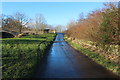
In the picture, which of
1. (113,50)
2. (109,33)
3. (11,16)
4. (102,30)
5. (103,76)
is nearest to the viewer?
(103,76)

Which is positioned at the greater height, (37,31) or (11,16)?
(11,16)

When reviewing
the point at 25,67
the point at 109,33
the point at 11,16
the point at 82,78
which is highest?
the point at 11,16

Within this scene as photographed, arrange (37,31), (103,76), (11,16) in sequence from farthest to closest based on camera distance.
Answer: (37,31) → (11,16) → (103,76)

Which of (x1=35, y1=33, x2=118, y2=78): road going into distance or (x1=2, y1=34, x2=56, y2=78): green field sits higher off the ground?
(x1=2, y1=34, x2=56, y2=78): green field

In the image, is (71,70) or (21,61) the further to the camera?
(71,70)

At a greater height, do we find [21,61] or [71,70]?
[21,61]

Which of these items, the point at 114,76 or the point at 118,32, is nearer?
the point at 114,76

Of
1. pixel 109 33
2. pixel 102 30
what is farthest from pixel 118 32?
pixel 102 30

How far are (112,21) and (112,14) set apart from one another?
411 mm

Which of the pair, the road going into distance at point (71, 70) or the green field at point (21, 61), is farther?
the road going into distance at point (71, 70)

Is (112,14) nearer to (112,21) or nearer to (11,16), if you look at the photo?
(112,21)

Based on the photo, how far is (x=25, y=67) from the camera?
5.53 metres

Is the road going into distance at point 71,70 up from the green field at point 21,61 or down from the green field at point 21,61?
down

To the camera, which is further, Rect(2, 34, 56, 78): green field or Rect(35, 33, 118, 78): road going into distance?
Rect(35, 33, 118, 78): road going into distance
